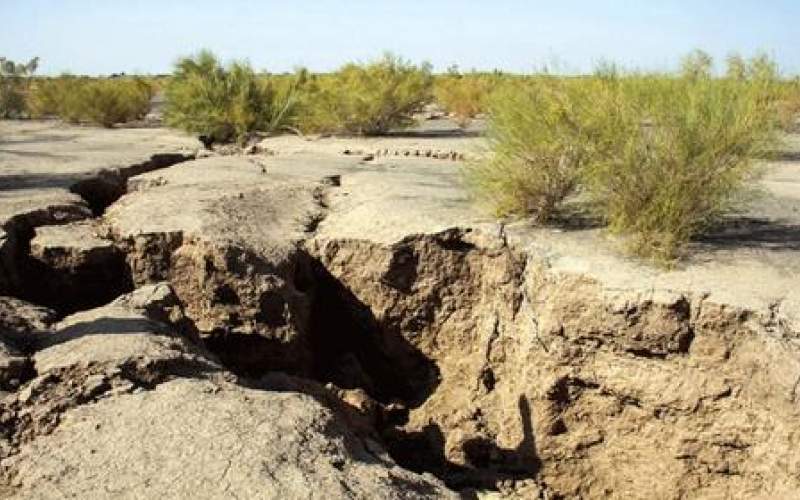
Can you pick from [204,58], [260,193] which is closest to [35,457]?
[260,193]

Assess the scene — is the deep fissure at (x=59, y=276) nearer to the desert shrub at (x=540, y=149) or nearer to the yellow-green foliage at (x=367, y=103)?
the desert shrub at (x=540, y=149)

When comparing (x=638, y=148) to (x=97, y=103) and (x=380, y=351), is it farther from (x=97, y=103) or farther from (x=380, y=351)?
(x=97, y=103)

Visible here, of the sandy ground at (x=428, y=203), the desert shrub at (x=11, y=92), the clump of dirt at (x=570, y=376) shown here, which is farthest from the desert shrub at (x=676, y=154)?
the desert shrub at (x=11, y=92)

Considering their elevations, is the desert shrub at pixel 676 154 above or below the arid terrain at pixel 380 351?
above

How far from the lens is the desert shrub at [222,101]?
1377 centimetres

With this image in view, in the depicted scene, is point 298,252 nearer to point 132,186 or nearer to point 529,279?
point 529,279

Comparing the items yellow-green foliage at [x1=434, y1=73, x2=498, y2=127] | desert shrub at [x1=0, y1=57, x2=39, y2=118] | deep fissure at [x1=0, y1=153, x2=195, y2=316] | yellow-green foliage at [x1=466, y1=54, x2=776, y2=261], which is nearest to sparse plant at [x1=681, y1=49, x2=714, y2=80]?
yellow-green foliage at [x1=466, y1=54, x2=776, y2=261]

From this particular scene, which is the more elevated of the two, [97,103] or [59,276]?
[97,103]

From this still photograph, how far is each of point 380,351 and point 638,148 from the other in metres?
2.41

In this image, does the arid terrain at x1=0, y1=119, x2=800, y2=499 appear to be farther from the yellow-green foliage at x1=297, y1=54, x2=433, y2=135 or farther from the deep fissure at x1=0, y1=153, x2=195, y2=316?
the yellow-green foliage at x1=297, y1=54, x2=433, y2=135

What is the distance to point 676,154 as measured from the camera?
19.6 feet

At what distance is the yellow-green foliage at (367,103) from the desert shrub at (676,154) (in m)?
8.27

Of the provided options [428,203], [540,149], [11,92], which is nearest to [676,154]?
[540,149]

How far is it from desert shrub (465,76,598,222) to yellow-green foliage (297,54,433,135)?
7542mm
